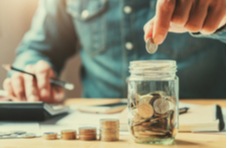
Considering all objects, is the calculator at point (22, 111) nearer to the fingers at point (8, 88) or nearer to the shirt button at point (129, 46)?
the fingers at point (8, 88)

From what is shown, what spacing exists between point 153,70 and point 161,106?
55 millimetres

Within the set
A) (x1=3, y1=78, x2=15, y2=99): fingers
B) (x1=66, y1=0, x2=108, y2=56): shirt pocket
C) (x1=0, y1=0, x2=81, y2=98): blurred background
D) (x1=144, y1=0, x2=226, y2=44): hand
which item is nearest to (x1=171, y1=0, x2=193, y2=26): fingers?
(x1=144, y1=0, x2=226, y2=44): hand

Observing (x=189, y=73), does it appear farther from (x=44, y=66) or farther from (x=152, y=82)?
(x=152, y=82)

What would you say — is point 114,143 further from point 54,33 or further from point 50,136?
point 54,33

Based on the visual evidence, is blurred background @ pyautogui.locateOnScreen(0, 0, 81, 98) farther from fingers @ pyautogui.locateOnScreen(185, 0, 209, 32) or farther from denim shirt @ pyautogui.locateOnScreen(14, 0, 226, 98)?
fingers @ pyautogui.locateOnScreen(185, 0, 209, 32)

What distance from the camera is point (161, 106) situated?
602 millimetres

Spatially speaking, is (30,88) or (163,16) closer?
(163,16)

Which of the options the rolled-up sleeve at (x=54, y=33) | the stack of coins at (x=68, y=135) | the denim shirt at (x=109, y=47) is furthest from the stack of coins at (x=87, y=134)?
the rolled-up sleeve at (x=54, y=33)

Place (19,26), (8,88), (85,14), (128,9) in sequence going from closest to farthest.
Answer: (8,88) → (128,9) → (85,14) → (19,26)

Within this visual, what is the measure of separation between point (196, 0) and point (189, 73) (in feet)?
2.43

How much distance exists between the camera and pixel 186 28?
0.65 meters

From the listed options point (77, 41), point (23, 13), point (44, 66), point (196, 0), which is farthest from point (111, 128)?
point (23, 13)

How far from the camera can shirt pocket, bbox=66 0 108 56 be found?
1.45 m

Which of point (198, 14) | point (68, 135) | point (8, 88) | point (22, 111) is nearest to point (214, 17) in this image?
point (198, 14)
